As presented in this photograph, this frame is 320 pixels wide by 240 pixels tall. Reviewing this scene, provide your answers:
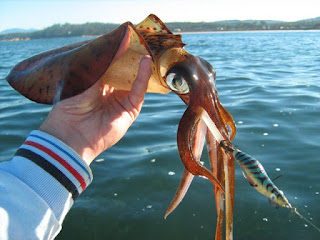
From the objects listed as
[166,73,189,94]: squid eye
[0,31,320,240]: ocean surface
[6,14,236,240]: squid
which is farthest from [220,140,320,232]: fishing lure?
[0,31,320,240]: ocean surface

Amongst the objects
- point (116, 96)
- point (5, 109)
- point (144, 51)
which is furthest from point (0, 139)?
point (144, 51)

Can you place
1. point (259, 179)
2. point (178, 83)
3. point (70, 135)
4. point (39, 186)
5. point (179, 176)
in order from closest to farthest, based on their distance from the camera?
point (259, 179) < point (39, 186) < point (178, 83) < point (70, 135) < point (179, 176)

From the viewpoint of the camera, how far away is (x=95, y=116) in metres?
2.45

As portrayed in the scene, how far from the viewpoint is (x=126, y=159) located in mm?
5309

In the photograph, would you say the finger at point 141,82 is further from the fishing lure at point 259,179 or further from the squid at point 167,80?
the fishing lure at point 259,179

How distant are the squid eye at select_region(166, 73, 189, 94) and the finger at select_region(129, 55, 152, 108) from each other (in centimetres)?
22

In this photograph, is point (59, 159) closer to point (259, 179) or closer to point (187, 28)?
point (259, 179)

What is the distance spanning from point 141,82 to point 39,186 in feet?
3.39

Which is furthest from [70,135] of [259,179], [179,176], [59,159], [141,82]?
[179,176]

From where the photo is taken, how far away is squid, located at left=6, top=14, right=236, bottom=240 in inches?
67.2

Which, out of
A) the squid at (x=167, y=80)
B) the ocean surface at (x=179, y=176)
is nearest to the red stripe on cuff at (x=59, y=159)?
the squid at (x=167, y=80)

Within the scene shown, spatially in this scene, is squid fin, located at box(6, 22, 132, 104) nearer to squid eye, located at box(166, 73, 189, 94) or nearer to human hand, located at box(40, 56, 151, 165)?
human hand, located at box(40, 56, 151, 165)

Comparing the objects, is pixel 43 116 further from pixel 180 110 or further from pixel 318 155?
pixel 318 155

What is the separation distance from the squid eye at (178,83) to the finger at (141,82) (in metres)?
0.22
